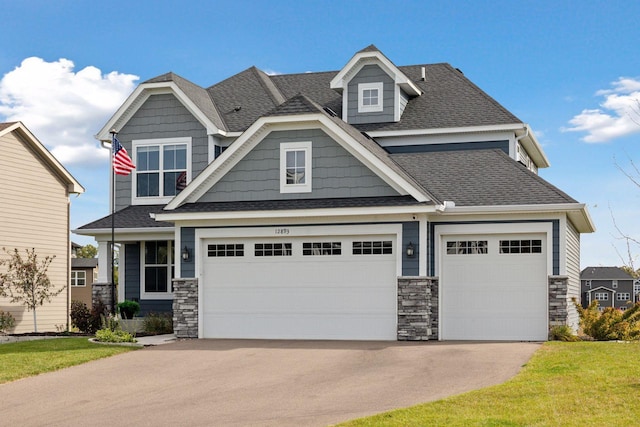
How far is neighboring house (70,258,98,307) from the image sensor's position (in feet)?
161

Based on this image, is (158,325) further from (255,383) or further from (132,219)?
(255,383)

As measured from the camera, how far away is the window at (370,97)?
84.8ft

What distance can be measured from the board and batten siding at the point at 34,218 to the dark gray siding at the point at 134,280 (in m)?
3.47

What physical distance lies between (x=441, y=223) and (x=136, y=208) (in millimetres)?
9967

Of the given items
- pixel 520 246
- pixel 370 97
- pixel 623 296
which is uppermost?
pixel 370 97

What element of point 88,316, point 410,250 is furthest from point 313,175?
point 88,316

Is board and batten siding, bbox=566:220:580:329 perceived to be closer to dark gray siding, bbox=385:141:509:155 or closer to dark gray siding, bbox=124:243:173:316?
dark gray siding, bbox=385:141:509:155

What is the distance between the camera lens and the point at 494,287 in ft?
63.1

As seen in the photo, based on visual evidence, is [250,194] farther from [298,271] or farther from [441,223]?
[441,223]

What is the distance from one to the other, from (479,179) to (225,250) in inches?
252

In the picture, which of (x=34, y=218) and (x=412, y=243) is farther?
(x=34, y=218)

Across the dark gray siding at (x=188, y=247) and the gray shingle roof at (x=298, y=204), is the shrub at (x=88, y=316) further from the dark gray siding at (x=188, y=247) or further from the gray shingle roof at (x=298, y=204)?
the gray shingle roof at (x=298, y=204)

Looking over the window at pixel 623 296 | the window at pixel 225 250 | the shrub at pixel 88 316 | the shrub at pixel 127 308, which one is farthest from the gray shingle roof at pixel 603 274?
the window at pixel 225 250

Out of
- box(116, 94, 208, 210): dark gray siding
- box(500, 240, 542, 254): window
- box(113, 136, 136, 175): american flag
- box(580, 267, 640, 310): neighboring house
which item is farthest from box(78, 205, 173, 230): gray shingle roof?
box(580, 267, 640, 310): neighboring house
